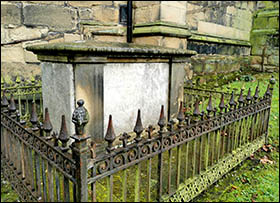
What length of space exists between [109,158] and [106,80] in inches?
50.1

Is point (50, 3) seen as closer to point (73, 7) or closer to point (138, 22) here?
point (73, 7)

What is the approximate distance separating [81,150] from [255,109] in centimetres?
283

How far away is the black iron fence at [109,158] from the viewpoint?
1.54 metres

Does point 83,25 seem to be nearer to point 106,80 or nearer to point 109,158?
point 106,80

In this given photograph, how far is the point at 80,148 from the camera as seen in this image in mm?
1411

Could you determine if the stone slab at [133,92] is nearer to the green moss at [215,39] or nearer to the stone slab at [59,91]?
the stone slab at [59,91]

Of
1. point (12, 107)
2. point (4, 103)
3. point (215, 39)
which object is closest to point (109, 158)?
point (12, 107)

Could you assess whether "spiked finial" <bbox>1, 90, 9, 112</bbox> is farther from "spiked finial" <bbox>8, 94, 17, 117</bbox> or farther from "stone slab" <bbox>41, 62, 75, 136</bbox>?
"stone slab" <bbox>41, 62, 75, 136</bbox>

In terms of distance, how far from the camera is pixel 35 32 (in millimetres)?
4582

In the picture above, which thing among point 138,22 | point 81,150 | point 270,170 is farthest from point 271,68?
point 81,150

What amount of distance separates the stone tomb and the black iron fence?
419 mm

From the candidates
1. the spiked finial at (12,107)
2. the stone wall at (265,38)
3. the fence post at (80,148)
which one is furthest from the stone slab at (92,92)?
the stone wall at (265,38)

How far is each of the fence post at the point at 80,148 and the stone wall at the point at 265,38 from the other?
8254 millimetres

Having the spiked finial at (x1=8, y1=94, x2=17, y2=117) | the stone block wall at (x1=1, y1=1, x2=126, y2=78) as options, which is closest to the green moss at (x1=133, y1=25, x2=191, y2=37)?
the stone block wall at (x1=1, y1=1, x2=126, y2=78)
